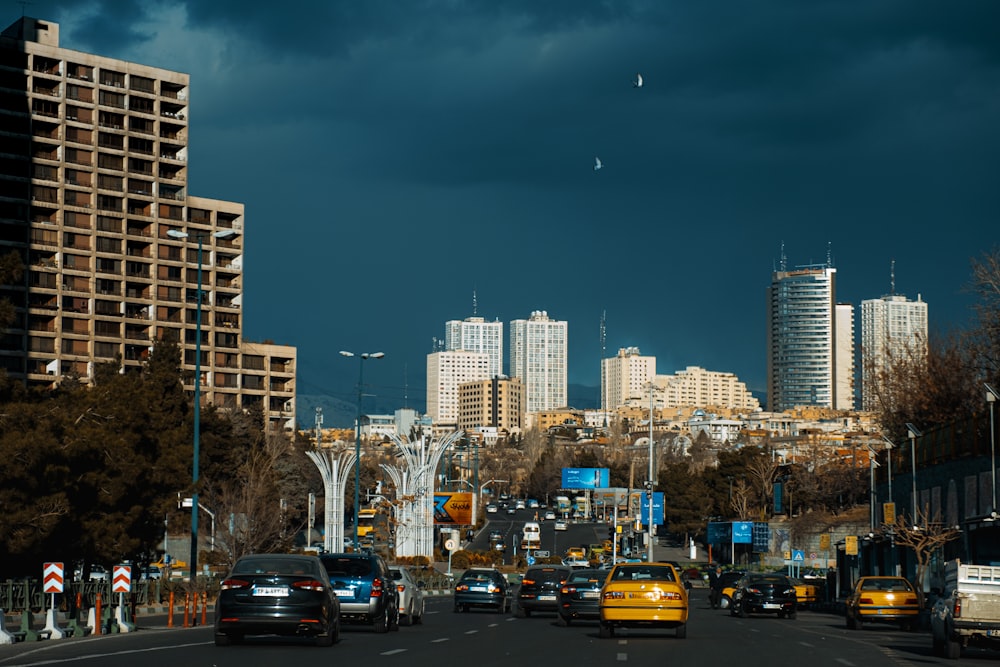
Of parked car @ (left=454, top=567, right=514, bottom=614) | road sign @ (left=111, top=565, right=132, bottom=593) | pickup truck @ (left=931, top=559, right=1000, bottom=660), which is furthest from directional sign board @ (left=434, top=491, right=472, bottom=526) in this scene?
pickup truck @ (left=931, top=559, right=1000, bottom=660)

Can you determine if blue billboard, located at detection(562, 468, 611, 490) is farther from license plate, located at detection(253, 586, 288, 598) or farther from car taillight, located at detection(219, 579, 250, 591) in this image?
license plate, located at detection(253, 586, 288, 598)

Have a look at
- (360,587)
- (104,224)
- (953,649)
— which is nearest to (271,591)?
(360,587)

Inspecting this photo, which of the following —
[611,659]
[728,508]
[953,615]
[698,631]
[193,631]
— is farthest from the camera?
[728,508]

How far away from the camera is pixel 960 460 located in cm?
6103

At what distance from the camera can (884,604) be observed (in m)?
40.4

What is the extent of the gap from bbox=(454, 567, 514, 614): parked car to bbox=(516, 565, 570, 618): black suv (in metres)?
1.39

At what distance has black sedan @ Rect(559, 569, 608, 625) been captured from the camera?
37.3 meters

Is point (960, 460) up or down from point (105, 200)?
down

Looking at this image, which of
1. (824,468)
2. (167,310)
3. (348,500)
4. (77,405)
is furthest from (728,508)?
(77,405)

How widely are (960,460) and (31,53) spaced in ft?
310

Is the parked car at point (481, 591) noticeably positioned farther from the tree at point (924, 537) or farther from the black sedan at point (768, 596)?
the tree at point (924, 537)

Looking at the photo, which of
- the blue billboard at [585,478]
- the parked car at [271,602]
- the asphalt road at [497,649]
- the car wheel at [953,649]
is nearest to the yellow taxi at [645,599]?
the asphalt road at [497,649]

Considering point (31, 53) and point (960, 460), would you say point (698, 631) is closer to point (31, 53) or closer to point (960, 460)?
point (960, 460)

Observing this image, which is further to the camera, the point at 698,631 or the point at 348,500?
the point at 348,500
